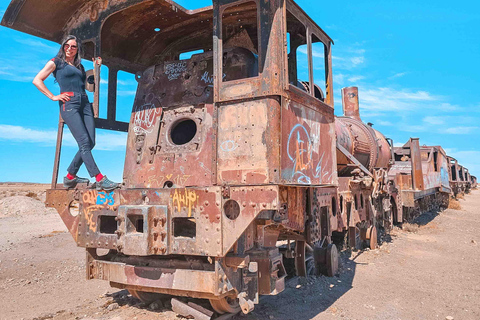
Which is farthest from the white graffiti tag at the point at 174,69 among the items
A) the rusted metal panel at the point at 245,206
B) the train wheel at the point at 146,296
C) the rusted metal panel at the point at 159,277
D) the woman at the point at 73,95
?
the train wheel at the point at 146,296

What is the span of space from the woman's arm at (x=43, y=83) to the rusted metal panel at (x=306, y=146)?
2513mm

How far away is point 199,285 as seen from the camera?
374cm

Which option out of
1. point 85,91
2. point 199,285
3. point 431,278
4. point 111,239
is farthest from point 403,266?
point 85,91

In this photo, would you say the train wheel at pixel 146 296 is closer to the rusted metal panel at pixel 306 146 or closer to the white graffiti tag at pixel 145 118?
the white graffiti tag at pixel 145 118

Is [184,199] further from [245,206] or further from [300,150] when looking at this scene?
[300,150]

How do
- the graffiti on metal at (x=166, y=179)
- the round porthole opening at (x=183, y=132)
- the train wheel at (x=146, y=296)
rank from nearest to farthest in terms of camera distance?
the graffiti on metal at (x=166, y=179)
the train wheel at (x=146, y=296)
the round porthole opening at (x=183, y=132)

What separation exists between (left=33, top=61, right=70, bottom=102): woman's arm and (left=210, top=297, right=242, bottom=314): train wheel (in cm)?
281

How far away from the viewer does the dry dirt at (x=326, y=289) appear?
486cm

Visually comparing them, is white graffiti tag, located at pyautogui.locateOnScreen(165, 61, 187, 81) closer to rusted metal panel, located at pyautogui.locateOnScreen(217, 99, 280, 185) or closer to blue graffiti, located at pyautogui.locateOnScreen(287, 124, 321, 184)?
rusted metal panel, located at pyautogui.locateOnScreen(217, 99, 280, 185)

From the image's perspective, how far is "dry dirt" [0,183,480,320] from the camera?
15.9 ft

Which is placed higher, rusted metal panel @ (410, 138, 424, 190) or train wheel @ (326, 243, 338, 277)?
rusted metal panel @ (410, 138, 424, 190)

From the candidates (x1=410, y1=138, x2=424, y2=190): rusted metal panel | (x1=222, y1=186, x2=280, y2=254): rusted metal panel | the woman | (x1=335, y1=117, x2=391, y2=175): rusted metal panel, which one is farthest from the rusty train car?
(x1=410, y1=138, x2=424, y2=190): rusted metal panel

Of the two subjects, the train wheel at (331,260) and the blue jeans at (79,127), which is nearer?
the blue jeans at (79,127)

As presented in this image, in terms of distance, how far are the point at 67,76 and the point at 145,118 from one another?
3.85 ft
